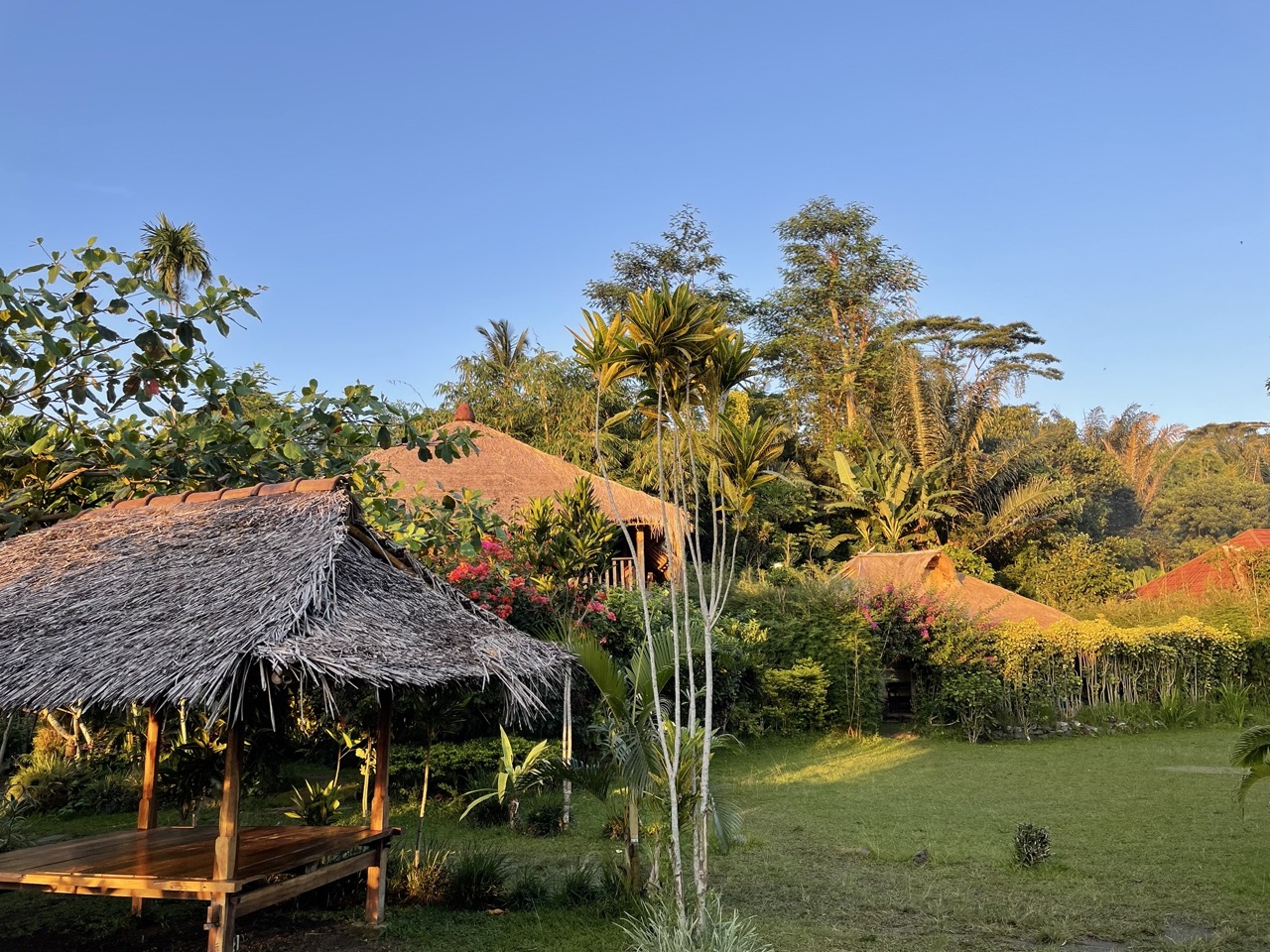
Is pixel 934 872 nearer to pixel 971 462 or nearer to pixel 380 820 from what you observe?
pixel 380 820

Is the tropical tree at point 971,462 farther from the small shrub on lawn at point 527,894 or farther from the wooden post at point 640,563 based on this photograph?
the small shrub on lawn at point 527,894

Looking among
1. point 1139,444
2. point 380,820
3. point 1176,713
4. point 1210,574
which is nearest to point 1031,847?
point 380,820

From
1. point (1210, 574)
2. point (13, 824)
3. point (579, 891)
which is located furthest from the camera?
point (1210, 574)

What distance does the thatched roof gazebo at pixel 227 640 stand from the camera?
16.3 feet

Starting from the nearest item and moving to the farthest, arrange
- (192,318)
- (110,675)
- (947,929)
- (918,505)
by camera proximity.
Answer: (110,675), (947,929), (192,318), (918,505)

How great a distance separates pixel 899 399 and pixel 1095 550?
6.25 m

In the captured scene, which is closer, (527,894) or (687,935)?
(687,935)

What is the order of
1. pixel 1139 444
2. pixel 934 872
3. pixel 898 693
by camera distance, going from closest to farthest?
1. pixel 934 872
2. pixel 898 693
3. pixel 1139 444

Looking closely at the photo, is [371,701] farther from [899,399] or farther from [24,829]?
[899,399]

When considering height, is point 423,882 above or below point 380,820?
below

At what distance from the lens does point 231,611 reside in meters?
5.20

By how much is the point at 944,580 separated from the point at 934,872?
1198 centimetres

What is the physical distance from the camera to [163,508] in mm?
6871

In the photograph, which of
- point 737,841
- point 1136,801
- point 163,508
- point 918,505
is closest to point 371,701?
point 163,508
